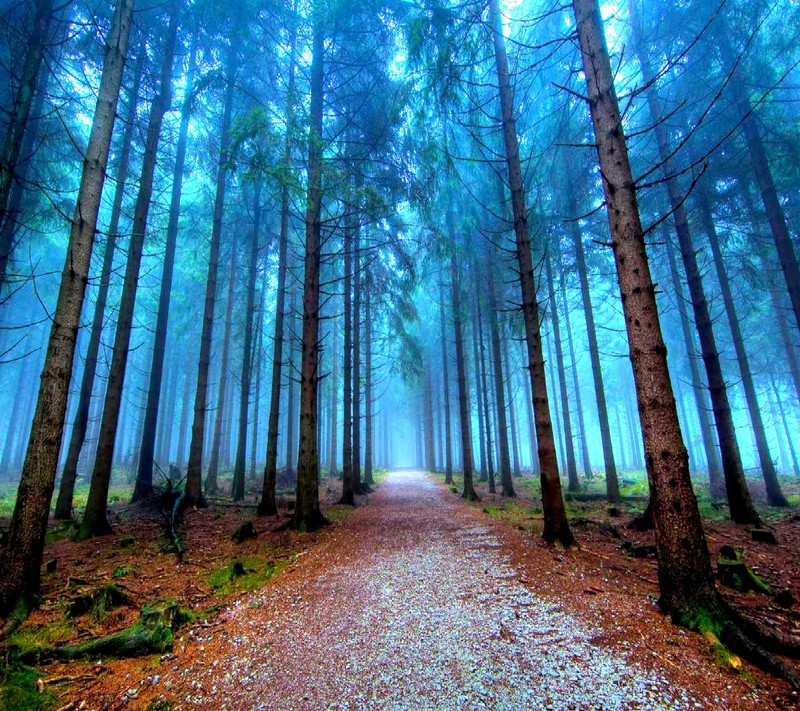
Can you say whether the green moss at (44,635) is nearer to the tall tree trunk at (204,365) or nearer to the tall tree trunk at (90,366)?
the tall tree trunk at (204,365)

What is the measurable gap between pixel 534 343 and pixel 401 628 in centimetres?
475

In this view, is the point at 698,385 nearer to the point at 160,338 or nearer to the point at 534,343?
the point at 534,343

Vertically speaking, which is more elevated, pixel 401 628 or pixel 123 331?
pixel 123 331

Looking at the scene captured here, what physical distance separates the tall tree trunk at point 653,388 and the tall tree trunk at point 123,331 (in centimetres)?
785

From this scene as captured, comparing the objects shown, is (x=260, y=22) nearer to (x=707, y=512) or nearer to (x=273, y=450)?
(x=273, y=450)

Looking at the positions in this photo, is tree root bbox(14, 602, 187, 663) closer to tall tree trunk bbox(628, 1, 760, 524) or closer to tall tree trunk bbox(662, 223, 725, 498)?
tall tree trunk bbox(628, 1, 760, 524)

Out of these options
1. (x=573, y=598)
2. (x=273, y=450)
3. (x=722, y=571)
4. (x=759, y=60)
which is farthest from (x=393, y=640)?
(x=759, y=60)

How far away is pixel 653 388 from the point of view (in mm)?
3203

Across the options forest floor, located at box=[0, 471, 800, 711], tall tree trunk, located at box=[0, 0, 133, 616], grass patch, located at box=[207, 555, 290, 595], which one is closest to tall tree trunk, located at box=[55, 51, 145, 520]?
forest floor, located at box=[0, 471, 800, 711]

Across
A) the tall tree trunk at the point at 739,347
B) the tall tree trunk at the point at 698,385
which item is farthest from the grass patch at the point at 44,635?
the tall tree trunk at the point at 698,385

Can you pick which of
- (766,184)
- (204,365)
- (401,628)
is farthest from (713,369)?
(204,365)

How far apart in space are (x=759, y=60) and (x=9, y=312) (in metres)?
38.9

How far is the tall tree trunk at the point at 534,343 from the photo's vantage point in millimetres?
5574

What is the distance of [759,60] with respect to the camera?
8648 mm
